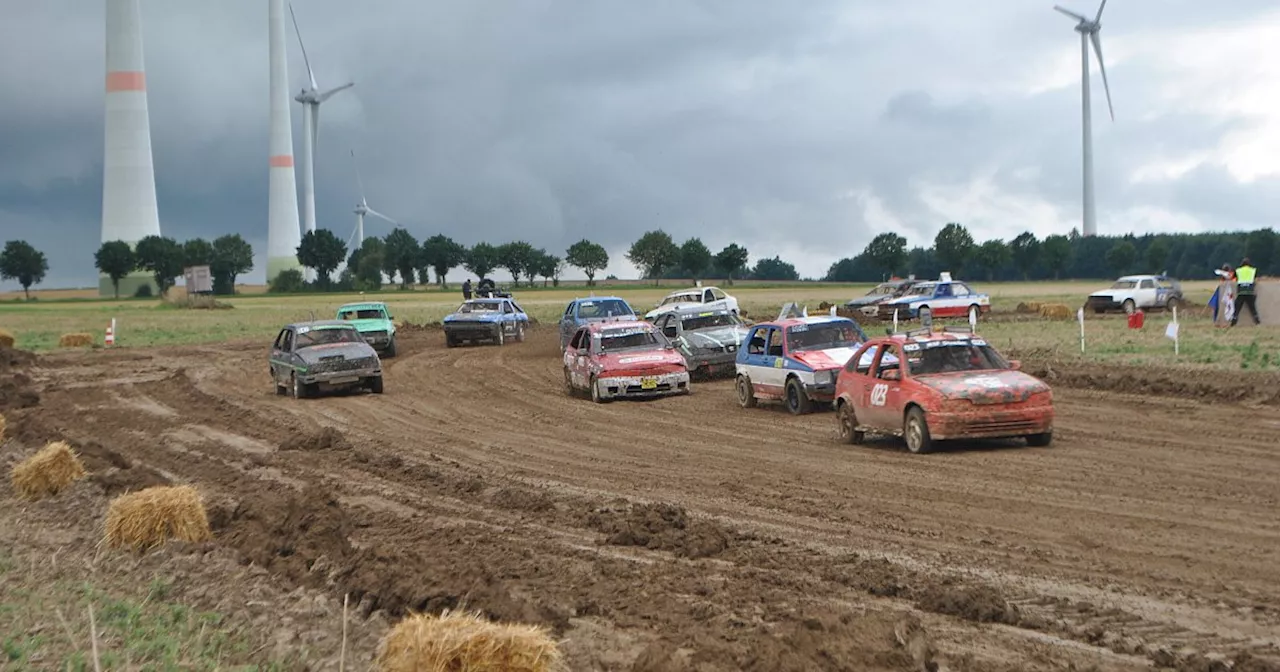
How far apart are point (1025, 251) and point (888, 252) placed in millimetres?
16587

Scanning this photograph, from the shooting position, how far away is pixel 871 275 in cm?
→ 16400

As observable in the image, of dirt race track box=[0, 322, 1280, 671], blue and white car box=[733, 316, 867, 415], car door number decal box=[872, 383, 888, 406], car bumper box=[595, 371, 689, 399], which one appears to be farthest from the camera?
car bumper box=[595, 371, 689, 399]

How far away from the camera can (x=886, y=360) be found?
17312mm

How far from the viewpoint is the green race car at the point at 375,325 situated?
40688 mm

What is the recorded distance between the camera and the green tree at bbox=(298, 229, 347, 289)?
176m

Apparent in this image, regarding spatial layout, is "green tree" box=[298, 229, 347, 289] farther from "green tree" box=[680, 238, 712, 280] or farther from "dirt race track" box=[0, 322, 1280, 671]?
"dirt race track" box=[0, 322, 1280, 671]

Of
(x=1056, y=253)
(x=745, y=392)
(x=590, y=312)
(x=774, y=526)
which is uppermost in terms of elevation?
(x=1056, y=253)

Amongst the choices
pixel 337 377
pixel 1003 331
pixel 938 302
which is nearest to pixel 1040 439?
pixel 337 377

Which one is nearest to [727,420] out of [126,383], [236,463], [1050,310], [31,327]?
[236,463]

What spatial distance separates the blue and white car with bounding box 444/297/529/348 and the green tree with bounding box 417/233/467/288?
134462 millimetres

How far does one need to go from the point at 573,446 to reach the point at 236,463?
444 centimetres

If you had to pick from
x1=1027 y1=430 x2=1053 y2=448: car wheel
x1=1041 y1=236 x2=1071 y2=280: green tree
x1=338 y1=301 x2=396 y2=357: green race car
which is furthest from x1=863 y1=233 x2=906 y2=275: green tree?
x1=1027 y1=430 x2=1053 y2=448: car wheel

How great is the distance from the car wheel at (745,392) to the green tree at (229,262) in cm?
13589

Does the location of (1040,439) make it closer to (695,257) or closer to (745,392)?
(745,392)
